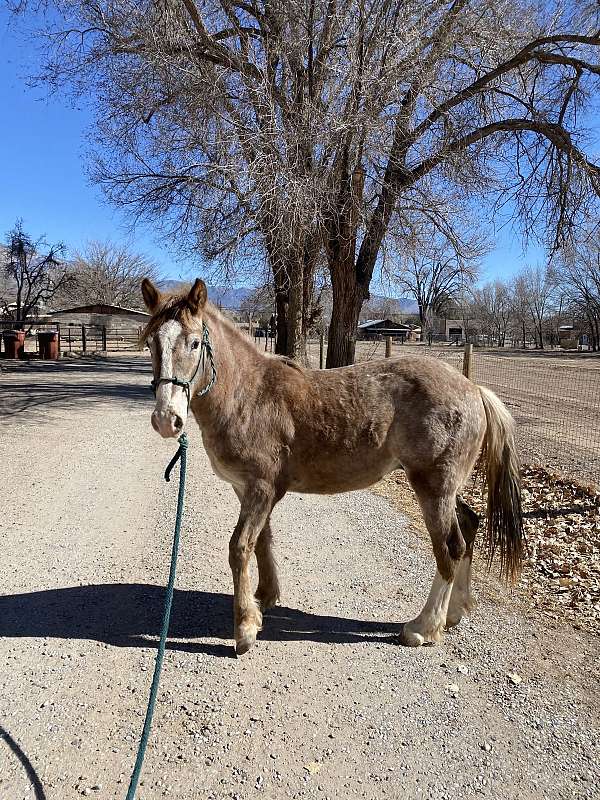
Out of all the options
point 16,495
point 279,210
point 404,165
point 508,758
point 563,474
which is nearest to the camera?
point 508,758

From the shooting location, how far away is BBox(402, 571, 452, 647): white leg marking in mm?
3348

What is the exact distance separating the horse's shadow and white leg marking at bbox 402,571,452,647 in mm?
151

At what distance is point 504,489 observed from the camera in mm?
3629

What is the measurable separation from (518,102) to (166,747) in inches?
513

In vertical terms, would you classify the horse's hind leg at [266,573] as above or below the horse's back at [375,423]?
below

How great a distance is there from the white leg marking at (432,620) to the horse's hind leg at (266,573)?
37.9 inches

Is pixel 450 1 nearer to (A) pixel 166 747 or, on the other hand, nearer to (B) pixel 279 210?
(B) pixel 279 210

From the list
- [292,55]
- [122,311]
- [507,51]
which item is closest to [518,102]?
[507,51]

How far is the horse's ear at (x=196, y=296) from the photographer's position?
9.68 feet

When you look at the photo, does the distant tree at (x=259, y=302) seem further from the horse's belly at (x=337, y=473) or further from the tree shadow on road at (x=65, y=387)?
the horse's belly at (x=337, y=473)

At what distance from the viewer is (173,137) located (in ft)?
37.2

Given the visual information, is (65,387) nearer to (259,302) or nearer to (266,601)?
(259,302)

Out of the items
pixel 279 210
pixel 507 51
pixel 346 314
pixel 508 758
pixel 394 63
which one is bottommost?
pixel 508 758

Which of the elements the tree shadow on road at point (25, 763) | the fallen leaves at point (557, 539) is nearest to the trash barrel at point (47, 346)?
the fallen leaves at point (557, 539)
